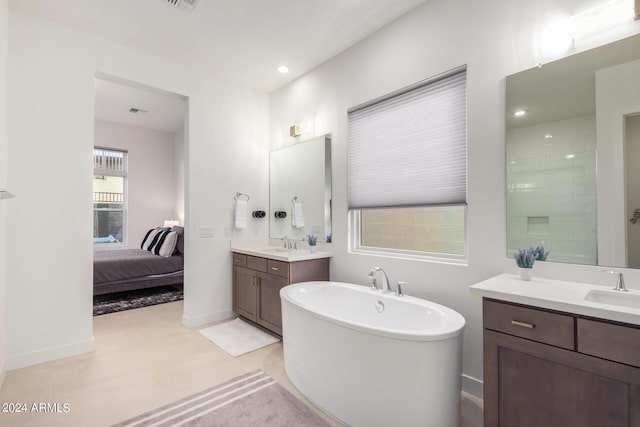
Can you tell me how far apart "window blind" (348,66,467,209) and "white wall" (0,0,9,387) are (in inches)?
109

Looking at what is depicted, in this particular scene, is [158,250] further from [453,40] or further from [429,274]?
[453,40]

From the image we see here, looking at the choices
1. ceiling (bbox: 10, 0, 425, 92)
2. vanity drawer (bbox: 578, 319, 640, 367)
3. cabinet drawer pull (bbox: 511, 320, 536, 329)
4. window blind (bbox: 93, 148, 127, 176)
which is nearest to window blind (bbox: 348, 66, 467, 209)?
ceiling (bbox: 10, 0, 425, 92)

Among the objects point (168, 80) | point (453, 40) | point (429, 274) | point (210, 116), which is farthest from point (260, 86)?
point (429, 274)

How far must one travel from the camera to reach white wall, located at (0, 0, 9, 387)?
7.36ft

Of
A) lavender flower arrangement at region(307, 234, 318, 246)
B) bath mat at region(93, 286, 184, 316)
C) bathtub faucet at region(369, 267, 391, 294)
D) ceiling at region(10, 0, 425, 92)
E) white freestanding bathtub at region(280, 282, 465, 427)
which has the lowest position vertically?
bath mat at region(93, 286, 184, 316)

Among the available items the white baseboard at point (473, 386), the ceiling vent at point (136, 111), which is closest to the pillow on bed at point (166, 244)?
the ceiling vent at point (136, 111)

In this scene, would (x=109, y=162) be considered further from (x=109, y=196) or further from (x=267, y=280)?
(x=267, y=280)

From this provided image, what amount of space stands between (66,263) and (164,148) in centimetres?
444

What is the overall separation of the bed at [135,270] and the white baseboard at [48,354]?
1740mm

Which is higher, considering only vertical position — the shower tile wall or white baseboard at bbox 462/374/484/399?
the shower tile wall

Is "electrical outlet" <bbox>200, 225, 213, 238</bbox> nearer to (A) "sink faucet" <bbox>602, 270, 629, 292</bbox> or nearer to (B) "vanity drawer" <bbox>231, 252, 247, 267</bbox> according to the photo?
(B) "vanity drawer" <bbox>231, 252, 247, 267</bbox>

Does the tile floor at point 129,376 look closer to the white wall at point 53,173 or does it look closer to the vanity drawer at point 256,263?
the white wall at point 53,173

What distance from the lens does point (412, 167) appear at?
254 centimetres

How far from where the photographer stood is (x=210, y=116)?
3.58 metres
